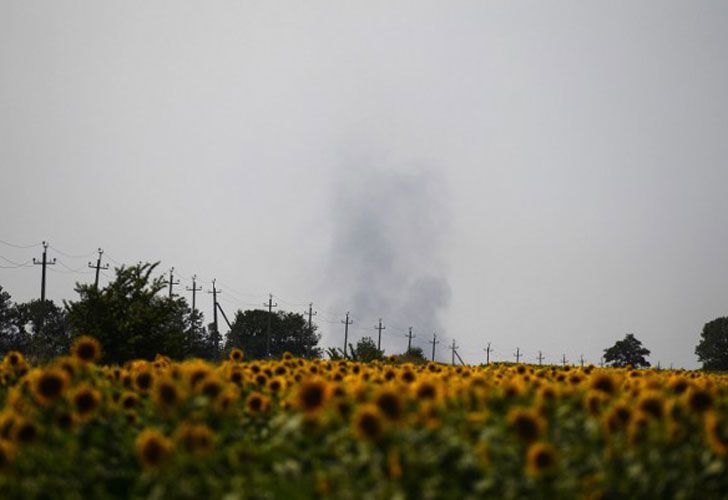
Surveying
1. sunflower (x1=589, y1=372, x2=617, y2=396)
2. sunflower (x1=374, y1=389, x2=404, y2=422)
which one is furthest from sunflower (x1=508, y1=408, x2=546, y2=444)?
sunflower (x1=589, y1=372, x2=617, y2=396)

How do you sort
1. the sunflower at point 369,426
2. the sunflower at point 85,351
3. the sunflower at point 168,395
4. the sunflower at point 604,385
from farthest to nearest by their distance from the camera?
the sunflower at point 85,351 → the sunflower at point 604,385 → the sunflower at point 168,395 → the sunflower at point 369,426

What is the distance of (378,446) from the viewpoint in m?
6.01

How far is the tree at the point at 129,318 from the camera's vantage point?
25500mm

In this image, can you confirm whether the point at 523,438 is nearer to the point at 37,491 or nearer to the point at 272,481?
the point at 272,481

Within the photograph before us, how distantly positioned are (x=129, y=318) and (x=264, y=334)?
91042mm

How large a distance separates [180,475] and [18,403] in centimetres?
281

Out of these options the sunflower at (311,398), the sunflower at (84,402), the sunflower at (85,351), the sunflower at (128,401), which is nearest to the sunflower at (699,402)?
the sunflower at (311,398)

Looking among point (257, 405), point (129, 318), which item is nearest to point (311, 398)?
point (257, 405)

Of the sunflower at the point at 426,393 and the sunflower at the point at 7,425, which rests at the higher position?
the sunflower at the point at 426,393

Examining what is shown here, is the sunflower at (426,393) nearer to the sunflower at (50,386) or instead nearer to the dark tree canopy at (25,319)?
the sunflower at (50,386)

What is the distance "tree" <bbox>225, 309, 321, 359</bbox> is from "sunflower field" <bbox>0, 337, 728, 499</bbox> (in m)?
108

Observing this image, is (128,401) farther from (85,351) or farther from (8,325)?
(8,325)

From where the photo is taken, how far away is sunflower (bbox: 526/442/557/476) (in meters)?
5.68

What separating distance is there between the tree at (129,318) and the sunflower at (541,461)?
20.5 meters
